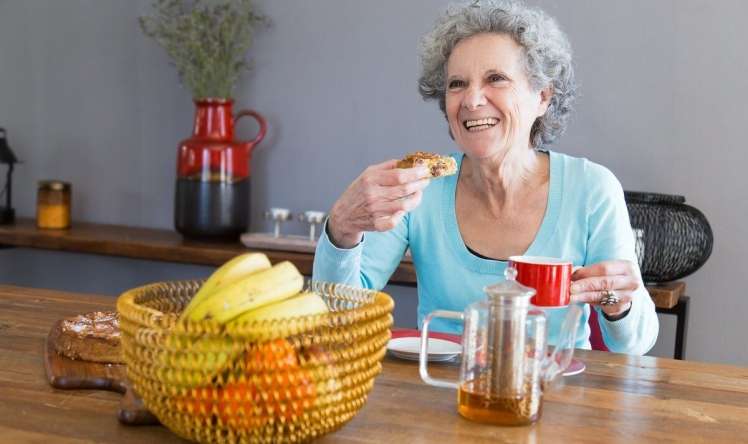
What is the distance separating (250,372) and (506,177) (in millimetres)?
1190

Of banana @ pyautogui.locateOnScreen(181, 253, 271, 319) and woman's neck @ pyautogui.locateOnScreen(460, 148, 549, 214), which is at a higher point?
woman's neck @ pyautogui.locateOnScreen(460, 148, 549, 214)

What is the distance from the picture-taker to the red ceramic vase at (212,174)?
3223 mm

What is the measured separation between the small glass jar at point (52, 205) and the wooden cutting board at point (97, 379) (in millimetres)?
2168

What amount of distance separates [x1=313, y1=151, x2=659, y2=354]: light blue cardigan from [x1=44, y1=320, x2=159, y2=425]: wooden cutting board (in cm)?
60

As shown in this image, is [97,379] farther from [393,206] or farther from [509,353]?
[393,206]

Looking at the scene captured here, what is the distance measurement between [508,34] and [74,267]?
249 cm

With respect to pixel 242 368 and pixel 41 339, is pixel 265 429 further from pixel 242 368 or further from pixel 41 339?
pixel 41 339

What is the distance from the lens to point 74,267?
12.6 feet

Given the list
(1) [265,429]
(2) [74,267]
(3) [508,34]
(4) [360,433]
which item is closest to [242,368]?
(1) [265,429]

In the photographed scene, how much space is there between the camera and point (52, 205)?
3479 millimetres

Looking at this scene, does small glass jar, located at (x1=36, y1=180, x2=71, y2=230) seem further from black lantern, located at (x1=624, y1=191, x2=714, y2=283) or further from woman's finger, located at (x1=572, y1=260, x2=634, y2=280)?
woman's finger, located at (x1=572, y1=260, x2=634, y2=280)

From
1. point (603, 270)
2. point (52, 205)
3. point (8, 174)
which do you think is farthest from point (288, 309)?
point (8, 174)

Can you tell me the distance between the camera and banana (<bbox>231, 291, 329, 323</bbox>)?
3.13 feet

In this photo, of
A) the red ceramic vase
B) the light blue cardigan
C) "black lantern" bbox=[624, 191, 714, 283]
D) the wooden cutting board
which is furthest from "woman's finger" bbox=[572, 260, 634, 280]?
the red ceramic vase
